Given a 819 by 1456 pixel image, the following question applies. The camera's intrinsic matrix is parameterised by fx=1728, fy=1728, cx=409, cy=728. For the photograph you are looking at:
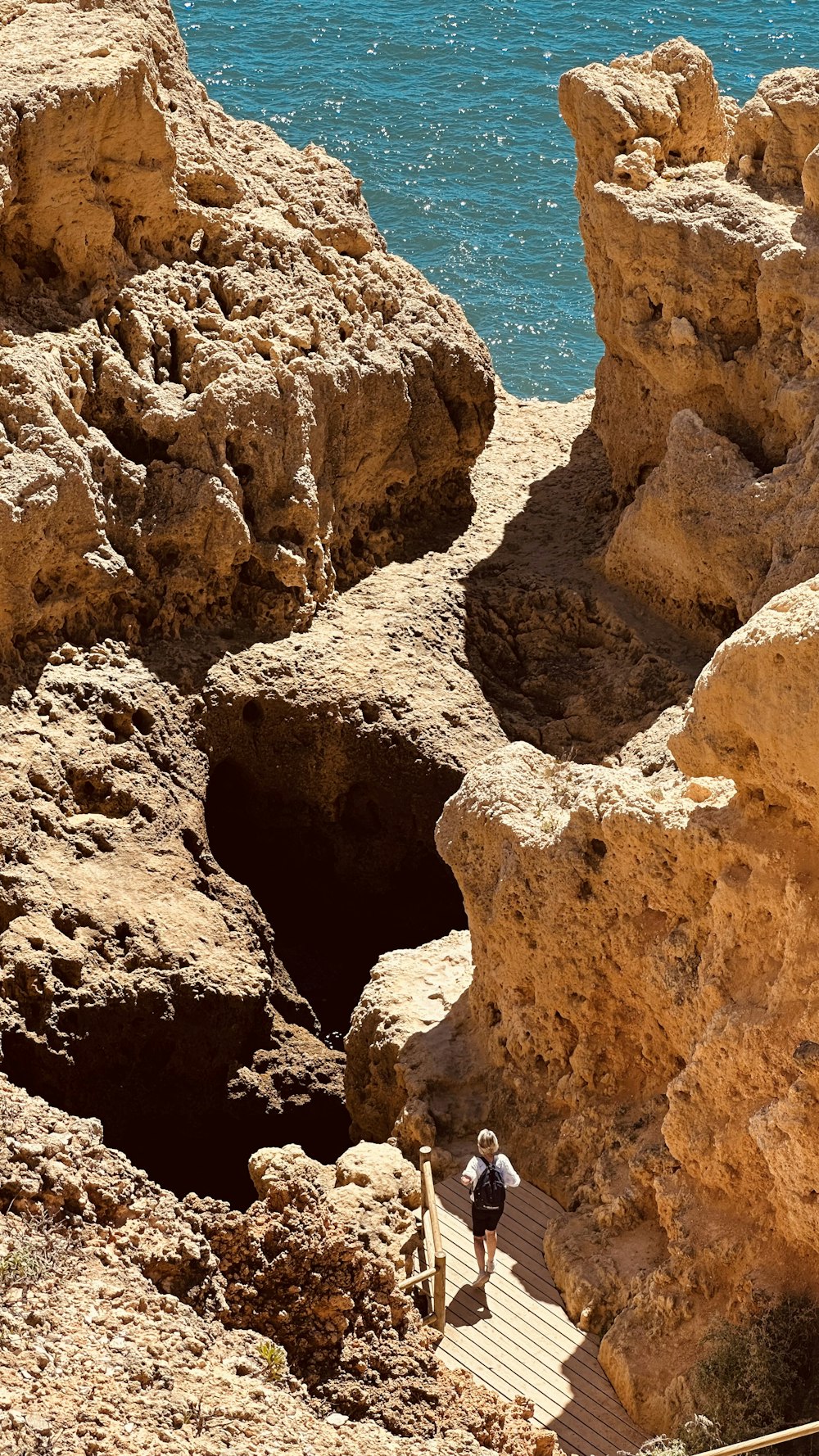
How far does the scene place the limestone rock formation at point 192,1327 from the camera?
25.8 feet

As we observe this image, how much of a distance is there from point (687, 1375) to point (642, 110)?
38.9 feet

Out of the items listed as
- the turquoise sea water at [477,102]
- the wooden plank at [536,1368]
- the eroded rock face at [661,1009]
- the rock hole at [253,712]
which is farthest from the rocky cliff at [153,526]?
the turquoise sea water at [477,102]

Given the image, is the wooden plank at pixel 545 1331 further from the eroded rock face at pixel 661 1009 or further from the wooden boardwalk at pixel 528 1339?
the eroded rock face at pixel 661 1009

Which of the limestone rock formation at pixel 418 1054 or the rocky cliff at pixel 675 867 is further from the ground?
the rocky cliff at pixel 675 867

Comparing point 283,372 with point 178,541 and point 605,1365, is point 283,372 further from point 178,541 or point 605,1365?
point 605,1365

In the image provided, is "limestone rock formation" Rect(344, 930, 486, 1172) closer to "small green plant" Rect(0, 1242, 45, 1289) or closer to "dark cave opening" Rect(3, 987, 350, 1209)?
"dark cave opening" Rect(3, 987, 350, 1209)

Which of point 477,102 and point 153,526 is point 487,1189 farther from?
point 477,102

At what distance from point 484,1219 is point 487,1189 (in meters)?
0.19

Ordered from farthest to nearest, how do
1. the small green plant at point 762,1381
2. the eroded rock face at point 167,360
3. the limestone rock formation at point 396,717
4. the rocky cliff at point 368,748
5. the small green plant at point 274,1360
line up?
the limestone rock formation at point 396,717
the eroded rock face at point 167,360
the rocky cliff at point 368,748
the small green plant at point 762,1381
the small green plant at point 274,1360

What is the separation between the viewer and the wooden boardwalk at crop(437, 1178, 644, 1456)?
10.0 meters

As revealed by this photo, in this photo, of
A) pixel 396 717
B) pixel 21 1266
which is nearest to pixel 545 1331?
pixel 21 1266

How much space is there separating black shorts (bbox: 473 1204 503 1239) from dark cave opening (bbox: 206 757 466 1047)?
17.5ft

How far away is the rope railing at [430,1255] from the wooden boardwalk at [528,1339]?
7.1 inches

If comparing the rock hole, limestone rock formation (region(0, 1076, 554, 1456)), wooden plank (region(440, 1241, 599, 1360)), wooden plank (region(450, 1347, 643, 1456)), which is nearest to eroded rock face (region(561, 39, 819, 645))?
the rock hole
